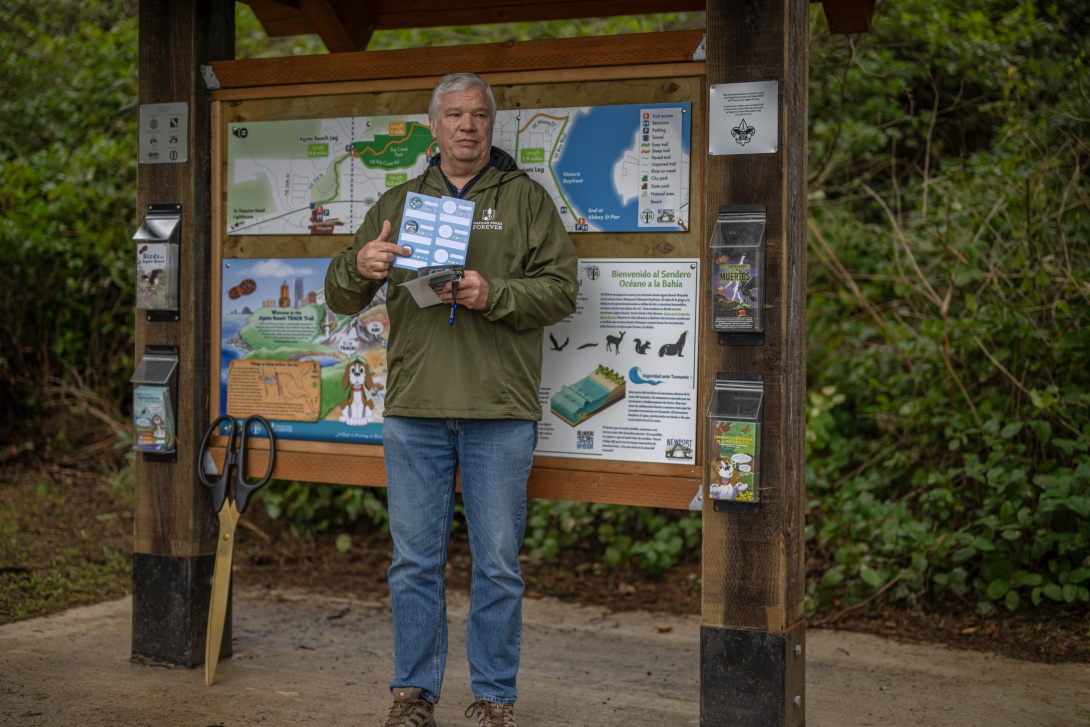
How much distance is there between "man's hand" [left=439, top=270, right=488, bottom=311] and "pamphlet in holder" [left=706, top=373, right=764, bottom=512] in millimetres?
827

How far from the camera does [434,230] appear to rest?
3424 mm

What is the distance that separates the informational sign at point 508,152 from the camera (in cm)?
371

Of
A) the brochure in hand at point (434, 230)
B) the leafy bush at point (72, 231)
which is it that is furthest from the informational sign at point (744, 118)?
the leafy bush at point (72, 231)

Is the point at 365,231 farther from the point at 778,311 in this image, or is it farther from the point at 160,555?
the point at 160,555

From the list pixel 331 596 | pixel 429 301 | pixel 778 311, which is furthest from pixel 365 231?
pixel 331 596

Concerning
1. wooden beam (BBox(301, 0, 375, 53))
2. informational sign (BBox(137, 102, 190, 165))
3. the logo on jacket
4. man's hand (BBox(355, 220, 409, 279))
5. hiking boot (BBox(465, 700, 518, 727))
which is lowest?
hiking boot (BBox(465, 700, 518, 727))

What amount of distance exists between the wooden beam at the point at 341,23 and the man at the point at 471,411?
1326 mm

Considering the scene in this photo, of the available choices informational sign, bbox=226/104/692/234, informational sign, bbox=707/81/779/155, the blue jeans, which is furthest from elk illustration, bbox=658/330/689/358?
informational sign, bbox=707/81/779/155

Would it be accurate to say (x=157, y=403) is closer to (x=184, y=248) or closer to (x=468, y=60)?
(x=184, y=248)

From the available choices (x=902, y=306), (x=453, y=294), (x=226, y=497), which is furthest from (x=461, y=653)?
(x=902, y=306)

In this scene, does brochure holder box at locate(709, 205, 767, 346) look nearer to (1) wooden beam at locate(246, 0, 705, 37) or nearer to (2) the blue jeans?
(2) the blue jeans

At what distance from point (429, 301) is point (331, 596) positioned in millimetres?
2928

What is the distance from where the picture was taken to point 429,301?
11.1ft

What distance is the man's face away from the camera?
139 inches
